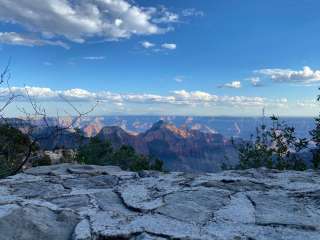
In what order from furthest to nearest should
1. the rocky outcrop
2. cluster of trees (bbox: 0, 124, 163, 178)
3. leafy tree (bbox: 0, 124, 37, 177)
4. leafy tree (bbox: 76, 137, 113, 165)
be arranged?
leafy tree (bbox: 76, 137, 113, 165) → cluster of trees (bbox: 0, 124, 163, 178) → leafy tree (bbox: 0, 124, 37, 177) → the rocky outcrop

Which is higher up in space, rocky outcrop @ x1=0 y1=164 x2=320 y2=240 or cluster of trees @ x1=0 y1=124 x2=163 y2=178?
rocky outcrop @ x1=0 y1=164 x2=320 y2=240

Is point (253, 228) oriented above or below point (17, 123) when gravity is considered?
below

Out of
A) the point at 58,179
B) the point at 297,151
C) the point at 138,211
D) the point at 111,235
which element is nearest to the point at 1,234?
the point at 111,235

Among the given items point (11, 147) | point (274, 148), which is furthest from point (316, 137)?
point (11, 147)

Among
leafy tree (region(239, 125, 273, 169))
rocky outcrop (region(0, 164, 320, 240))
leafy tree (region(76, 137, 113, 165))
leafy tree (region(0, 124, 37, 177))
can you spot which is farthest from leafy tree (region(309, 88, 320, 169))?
leafy tree (region(0, 124, 37, 177))

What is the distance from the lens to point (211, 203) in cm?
555

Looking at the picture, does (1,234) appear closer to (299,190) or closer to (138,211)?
(138,211)

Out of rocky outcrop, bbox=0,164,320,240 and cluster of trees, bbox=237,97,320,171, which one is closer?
rocky outcrop, bbox=0,164,320,240

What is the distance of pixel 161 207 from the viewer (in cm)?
538

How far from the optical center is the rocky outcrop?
452cm

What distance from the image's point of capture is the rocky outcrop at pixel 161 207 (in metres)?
4.52

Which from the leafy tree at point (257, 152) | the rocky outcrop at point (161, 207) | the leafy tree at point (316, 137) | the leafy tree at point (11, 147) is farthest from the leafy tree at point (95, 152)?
the rocky outcrop at point (161, 207)

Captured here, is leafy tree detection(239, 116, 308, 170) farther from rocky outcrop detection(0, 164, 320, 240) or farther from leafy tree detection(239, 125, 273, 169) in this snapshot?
rocky outcrop detection(0, 164, 320, 240)

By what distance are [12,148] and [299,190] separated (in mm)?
11942
